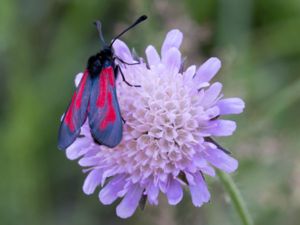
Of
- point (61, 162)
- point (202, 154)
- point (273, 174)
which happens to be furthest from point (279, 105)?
point (61, 162)

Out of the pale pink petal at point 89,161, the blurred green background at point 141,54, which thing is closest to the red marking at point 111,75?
the pale pink petal at point 89,161

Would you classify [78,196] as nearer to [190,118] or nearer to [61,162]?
[61,162]

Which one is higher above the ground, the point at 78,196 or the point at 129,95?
the point at 129,95

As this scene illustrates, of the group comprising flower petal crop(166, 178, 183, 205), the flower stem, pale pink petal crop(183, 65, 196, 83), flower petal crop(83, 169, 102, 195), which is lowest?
the flower stem

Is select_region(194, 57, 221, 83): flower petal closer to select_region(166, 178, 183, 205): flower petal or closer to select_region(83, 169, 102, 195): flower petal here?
select_region(166, 178, 183, 205): flower petal

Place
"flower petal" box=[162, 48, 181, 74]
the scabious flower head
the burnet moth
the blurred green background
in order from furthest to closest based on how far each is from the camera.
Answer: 1. the blurred green background
2. "flower petal" box=[162, 48, 181, 74]
3. the scabious flower head
4. the burnet moth

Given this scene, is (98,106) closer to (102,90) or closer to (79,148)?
(102,90)

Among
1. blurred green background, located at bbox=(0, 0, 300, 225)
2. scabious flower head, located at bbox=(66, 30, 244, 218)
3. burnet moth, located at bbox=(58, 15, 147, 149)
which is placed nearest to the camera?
burnet moth, located at bbox=(58, 15, 147, 149)

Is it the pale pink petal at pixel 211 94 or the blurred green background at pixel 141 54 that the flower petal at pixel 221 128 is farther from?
the blurred green background at pixel 141 54

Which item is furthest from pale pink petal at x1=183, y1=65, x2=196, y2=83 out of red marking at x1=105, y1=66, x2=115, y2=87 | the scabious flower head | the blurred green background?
the blurred green background
